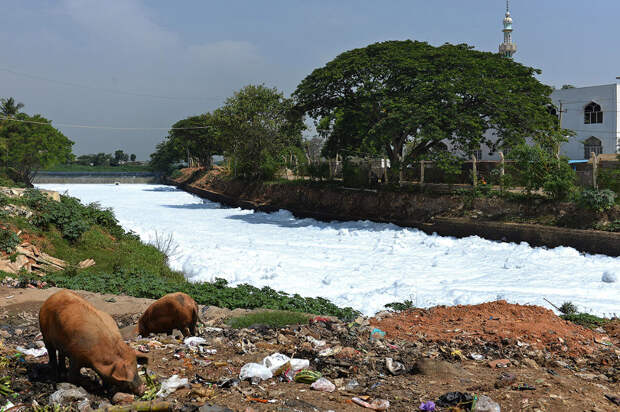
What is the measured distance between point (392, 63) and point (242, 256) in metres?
11.6

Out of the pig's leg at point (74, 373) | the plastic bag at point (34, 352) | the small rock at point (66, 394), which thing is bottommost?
the plastic bag at point (34, 352)

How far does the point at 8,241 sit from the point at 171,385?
8.84 m

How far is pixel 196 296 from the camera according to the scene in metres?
8.78

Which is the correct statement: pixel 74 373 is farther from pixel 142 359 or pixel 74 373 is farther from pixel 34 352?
pixel 34 352

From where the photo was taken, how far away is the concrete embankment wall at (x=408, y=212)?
15283mm

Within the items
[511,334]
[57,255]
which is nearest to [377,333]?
[511,334]

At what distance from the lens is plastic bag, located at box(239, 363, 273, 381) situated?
15.1 feet

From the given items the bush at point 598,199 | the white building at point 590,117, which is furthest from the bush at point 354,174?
the white building at point 590,117

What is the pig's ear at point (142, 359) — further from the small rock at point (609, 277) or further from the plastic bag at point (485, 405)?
the small rock at point (609, 277)

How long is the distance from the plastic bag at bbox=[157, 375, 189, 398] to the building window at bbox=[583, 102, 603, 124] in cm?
3743

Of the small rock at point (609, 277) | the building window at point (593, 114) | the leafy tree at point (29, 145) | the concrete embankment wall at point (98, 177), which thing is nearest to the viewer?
the small rock at point (609, 277)

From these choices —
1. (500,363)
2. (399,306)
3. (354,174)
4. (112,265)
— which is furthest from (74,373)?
(354,174)

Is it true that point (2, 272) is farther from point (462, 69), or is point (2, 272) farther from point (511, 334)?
point (462, 69)

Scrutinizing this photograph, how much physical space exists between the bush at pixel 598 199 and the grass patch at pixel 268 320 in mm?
11921
